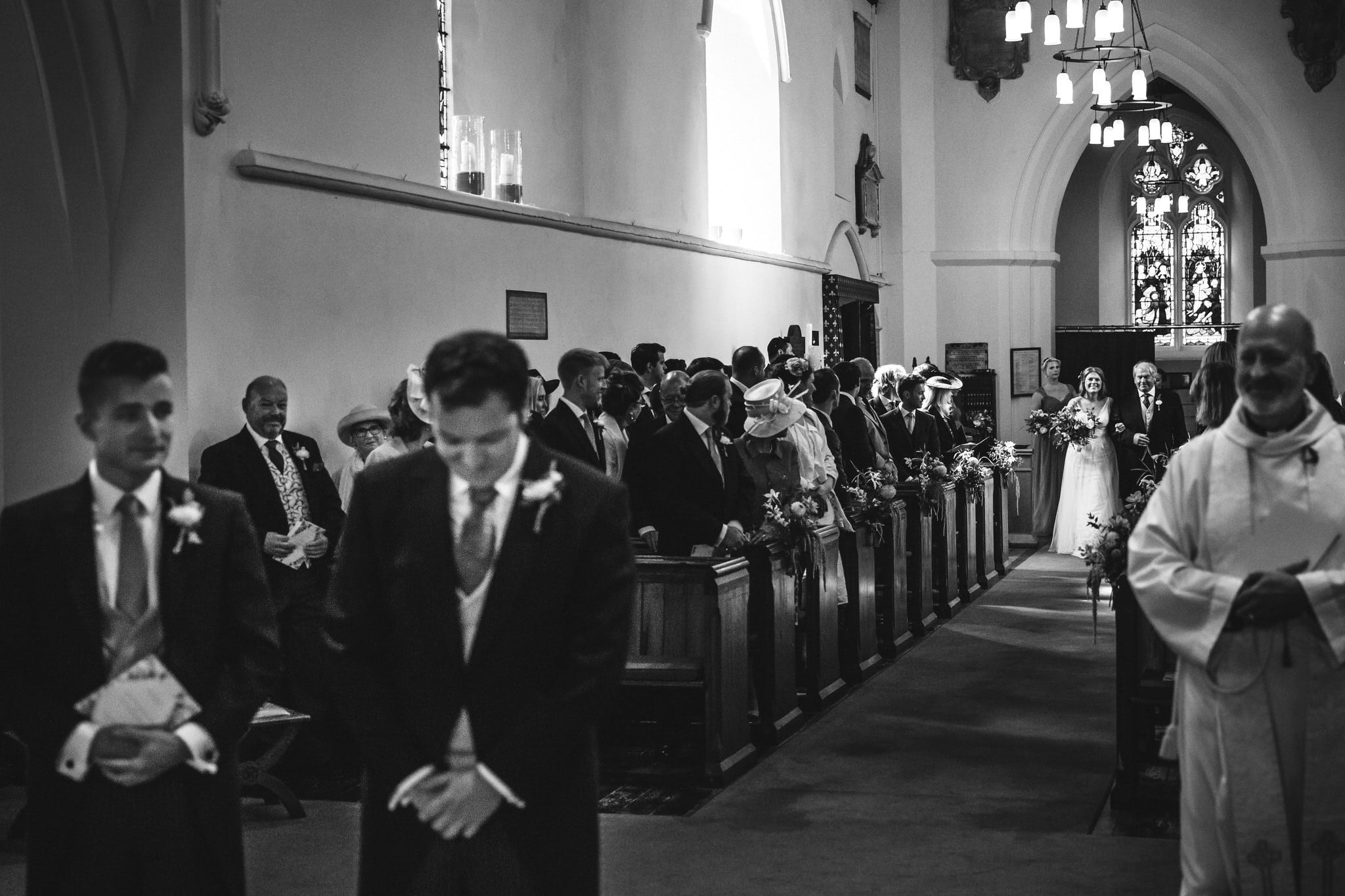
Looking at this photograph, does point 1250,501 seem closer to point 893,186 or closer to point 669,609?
point 669,609

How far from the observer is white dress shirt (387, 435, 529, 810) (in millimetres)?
2766

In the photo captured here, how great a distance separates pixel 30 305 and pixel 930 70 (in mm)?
15718

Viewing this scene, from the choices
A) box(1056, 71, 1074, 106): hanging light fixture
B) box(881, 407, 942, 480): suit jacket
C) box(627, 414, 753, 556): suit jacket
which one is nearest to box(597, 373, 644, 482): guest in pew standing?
box(627, 414, 753, 556): suit jacket

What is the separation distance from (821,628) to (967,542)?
4340 mm

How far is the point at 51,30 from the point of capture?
23.6ft

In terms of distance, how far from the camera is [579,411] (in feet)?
25.5

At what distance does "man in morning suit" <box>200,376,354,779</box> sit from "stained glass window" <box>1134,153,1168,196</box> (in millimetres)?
22944

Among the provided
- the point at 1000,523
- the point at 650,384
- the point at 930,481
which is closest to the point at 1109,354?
the point at 1000,523

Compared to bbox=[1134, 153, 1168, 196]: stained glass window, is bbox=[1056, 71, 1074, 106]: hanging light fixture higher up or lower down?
lower down

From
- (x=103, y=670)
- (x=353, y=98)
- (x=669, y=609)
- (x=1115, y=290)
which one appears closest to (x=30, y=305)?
(x=353, y=98)

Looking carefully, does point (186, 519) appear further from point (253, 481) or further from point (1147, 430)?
point (1147, 430)

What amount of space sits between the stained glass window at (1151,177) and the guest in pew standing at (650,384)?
63.4 ft

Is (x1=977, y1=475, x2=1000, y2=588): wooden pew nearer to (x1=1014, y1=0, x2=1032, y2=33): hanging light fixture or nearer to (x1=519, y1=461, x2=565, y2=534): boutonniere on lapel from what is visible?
(x1=1014, y1=0, x2=1032, y2=33): hanging light fixture

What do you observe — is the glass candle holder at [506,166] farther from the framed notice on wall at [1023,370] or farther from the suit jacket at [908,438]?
the framed notice on wall at [1023,370]
